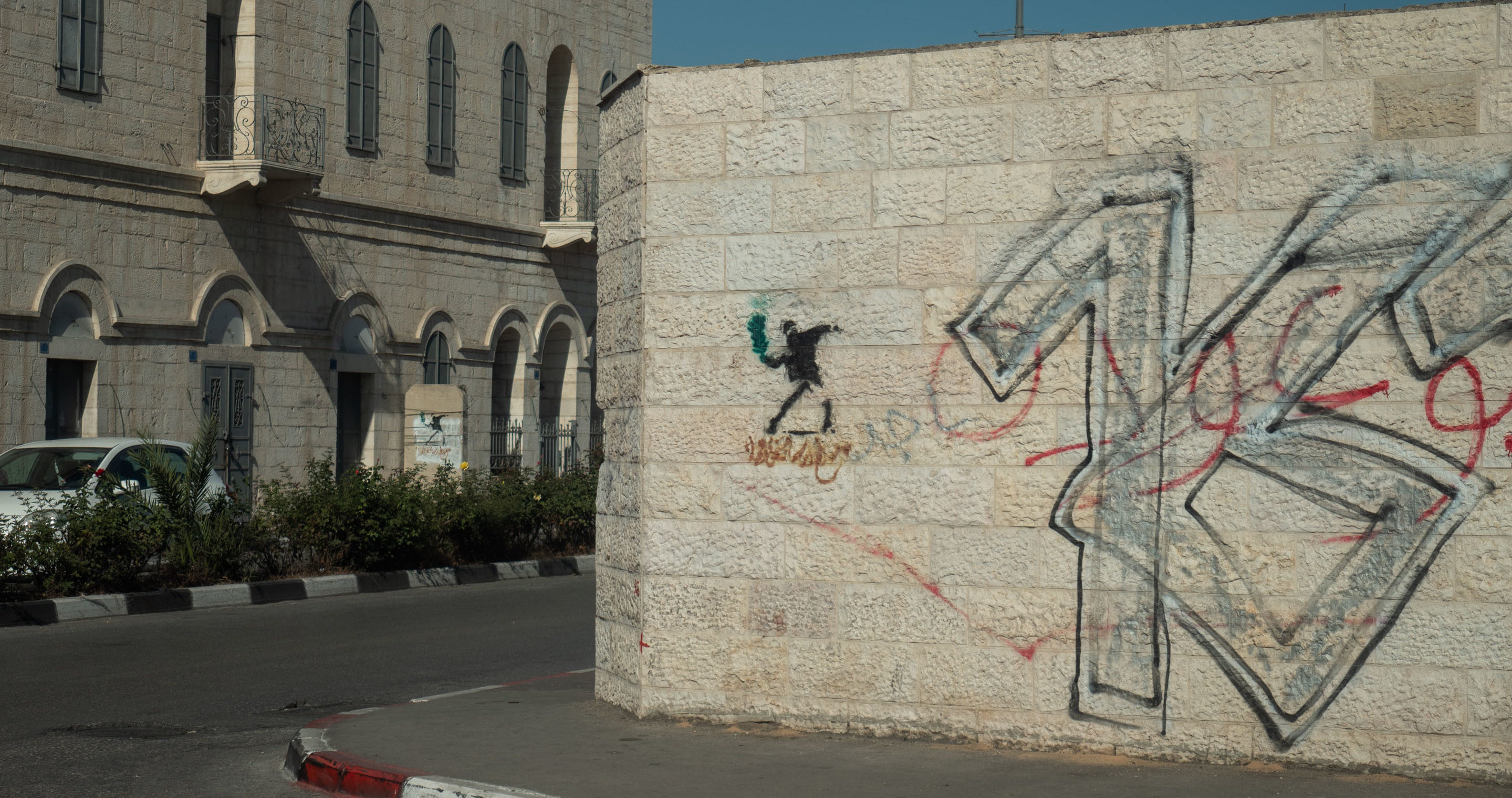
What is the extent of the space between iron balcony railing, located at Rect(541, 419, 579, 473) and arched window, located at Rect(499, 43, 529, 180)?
16.1 ft

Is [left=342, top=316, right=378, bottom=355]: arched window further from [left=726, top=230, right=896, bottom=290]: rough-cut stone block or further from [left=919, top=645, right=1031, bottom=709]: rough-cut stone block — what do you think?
[left=919, top=645, right=1031, bottom=709]: rough-cut stone block

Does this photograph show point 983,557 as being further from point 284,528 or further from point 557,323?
point 557,323

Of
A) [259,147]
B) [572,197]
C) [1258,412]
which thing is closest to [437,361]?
[572,197]

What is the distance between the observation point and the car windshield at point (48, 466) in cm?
1526

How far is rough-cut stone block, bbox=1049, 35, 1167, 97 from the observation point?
22.6ft

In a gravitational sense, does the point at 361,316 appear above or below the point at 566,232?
below

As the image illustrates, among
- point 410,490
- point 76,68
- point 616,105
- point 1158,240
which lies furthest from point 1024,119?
point 76,68

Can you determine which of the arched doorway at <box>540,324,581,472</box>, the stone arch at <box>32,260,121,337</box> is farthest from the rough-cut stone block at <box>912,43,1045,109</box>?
the arched doorway at <box>540,324,581,472</box>

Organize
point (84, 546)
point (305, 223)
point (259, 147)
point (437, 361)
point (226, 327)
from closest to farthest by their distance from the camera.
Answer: point (84, 546) < point (259, 147) < point (226, 327) < point (305, 223) < point (437, 361)

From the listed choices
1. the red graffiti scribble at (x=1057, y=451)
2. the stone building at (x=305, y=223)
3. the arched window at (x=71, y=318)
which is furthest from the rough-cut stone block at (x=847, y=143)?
the arched window at (x=71, y=318)

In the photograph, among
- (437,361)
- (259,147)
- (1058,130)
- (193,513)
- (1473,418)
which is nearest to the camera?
(1473,418)

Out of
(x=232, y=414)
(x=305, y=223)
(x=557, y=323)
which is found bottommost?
(x=232, y=414)

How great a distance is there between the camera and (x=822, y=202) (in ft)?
24.2

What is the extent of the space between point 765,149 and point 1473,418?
3419 millimetres
